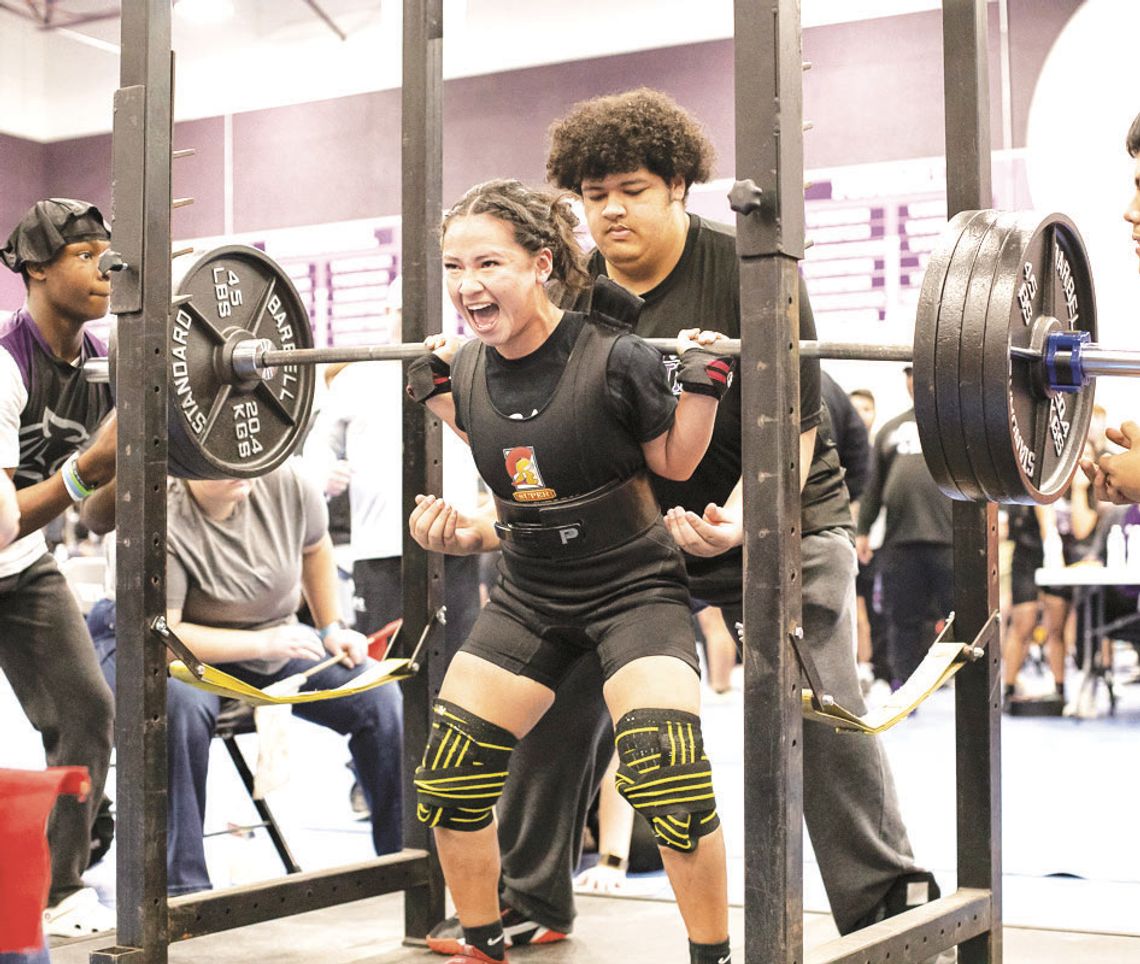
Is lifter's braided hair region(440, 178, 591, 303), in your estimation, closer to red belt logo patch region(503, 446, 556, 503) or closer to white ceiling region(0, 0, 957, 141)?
red belt logo patch region(503, 446, 556, 503)

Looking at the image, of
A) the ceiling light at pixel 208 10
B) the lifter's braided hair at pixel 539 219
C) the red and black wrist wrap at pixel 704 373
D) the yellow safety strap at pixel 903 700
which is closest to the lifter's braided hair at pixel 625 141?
the lifter's braided hair at pixel 539 219

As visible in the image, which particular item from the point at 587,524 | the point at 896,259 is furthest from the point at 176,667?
the point at 896,259

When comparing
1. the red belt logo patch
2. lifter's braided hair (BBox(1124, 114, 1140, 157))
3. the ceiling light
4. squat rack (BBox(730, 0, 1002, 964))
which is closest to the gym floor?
squat rack (BBox(730, 0, 1002, 964))

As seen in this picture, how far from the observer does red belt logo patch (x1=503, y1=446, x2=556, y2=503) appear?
8.29 ft

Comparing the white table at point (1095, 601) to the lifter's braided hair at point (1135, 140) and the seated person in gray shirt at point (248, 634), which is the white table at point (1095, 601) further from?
the lifter's braided hair at point (1135, 140)

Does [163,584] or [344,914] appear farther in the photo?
[344,914]

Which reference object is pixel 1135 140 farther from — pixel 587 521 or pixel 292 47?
pixel 292 47

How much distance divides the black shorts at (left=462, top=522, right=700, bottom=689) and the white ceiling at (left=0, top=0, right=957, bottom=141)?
4340 mm

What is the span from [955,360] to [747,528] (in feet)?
1.47

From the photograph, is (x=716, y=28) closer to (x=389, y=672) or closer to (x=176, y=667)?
(x=389, y=672)

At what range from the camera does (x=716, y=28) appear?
635 centimetres

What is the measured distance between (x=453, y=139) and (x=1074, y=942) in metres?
4.98

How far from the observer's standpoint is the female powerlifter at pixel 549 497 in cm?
246

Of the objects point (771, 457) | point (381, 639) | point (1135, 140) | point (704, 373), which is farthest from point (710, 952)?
point (381, 639)
